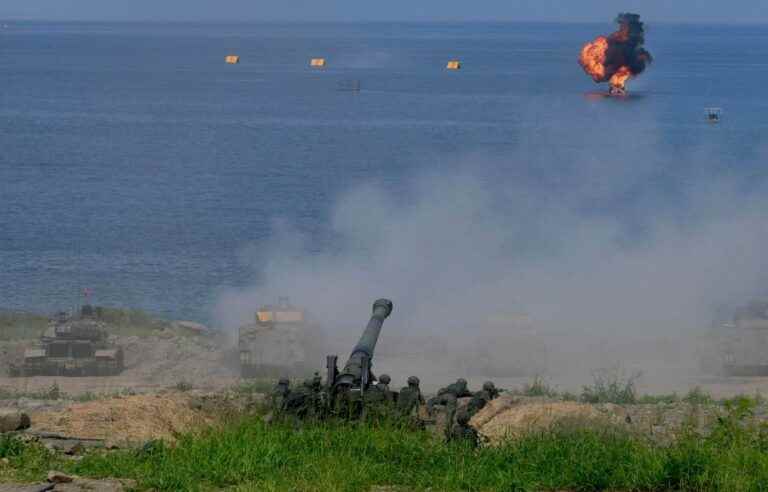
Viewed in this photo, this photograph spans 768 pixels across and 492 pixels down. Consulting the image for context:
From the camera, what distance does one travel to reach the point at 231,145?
349 feet

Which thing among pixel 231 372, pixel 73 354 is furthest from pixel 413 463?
pixel 73 354

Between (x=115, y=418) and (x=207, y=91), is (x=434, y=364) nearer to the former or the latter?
(x=115, y=418)

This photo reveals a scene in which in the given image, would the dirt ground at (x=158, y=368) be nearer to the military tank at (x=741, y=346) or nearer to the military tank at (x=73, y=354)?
the military tank at (x=73, y=354)

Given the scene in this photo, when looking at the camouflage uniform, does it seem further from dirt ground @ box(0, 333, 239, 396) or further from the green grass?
dirt ground @ box(0, 333, 239, 396)

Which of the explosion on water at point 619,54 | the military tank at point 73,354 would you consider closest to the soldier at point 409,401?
the military tank at point 73,354

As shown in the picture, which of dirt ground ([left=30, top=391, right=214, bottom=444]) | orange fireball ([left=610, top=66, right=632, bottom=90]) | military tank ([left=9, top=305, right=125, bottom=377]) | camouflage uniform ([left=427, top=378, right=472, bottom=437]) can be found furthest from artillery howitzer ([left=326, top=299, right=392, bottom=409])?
orange fireball ([left=610, top=66, right=632, bottom=90])

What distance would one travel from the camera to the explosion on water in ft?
372

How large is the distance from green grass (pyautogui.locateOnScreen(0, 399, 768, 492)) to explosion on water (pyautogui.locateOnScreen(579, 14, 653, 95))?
9750cm

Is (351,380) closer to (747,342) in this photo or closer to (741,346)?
(741,346)

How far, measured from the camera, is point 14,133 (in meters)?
115

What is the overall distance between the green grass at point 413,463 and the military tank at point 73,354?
19792mm

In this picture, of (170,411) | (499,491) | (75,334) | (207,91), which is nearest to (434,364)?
(75,334)

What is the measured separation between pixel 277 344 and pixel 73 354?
4721mm

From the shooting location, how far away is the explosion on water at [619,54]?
113438mm
